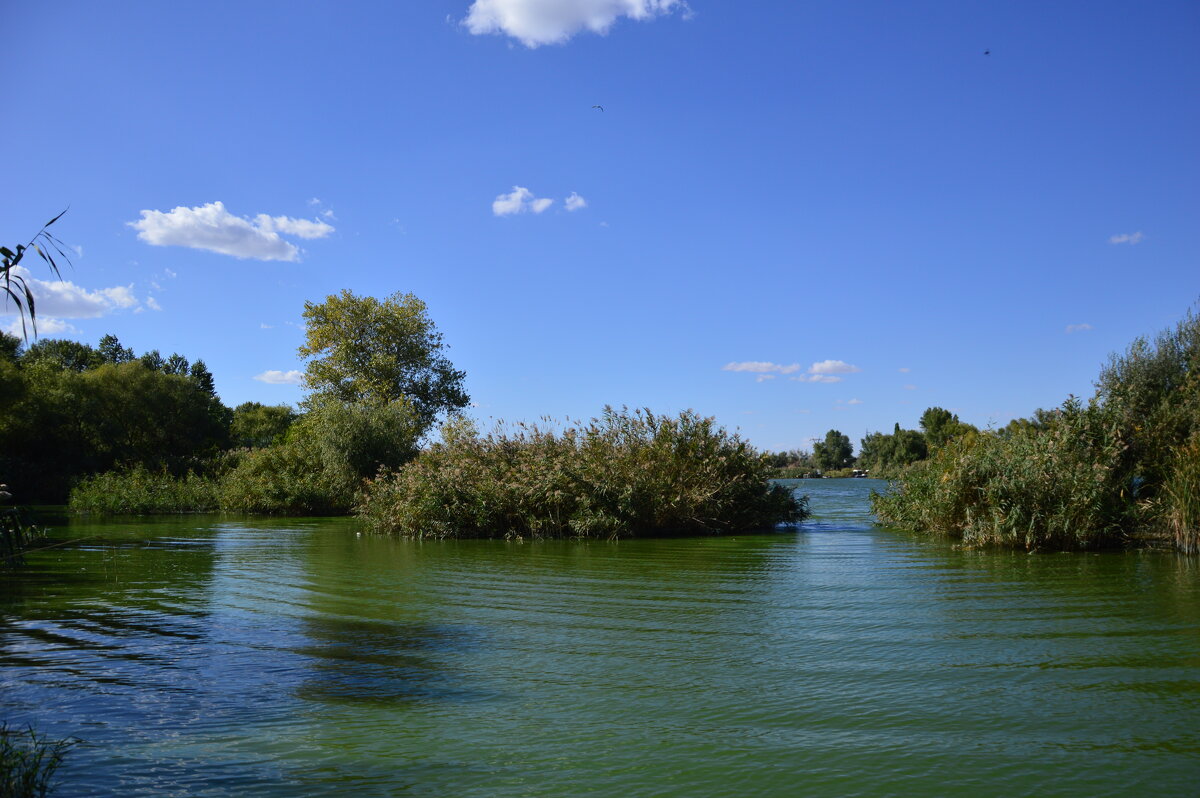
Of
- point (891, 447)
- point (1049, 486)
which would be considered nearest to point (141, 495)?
point (1049, 486)

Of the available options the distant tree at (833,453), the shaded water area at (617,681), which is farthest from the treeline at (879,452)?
the shaded water area at (617,681)

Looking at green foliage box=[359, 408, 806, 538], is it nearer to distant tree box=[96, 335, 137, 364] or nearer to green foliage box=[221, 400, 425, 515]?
green foliage box=[221, 400, 425, 515]

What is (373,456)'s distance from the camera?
35.1 m

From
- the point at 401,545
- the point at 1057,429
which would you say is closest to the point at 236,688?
the point at 401,545

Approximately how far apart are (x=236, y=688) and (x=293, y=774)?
251cm

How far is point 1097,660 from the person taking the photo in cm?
855

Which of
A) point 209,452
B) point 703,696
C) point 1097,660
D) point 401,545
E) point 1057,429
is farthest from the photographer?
point 209,452

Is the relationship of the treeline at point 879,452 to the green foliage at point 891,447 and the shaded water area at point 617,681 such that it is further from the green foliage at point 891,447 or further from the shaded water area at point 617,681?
the shaded water area at point 617,681

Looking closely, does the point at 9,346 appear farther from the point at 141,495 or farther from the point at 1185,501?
the point at 1185,501

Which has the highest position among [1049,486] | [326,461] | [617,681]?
[326,461]

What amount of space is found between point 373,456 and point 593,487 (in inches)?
573

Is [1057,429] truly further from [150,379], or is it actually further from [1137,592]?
[150,379]

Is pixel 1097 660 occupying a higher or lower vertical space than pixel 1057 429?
lower

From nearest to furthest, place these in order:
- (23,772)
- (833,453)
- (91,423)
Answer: (23,772)
(91,423)
(833,453)
